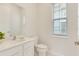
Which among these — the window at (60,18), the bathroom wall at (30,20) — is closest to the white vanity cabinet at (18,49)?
the bathroom wall at (30,20)

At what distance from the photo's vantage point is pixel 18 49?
1.27 m

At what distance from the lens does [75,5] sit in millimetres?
1282

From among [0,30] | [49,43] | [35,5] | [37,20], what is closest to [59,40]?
[49,43]

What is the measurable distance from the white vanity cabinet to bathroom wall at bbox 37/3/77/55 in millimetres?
151

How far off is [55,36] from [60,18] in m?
0.22

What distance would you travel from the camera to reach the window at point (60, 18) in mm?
1308

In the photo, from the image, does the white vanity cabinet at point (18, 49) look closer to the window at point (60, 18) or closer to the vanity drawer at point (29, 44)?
the vanity drawer at point (29, 44)

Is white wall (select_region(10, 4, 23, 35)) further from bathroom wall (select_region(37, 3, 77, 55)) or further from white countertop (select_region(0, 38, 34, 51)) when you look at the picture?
bathroom wall (select_region(37, 3, 77, 55))

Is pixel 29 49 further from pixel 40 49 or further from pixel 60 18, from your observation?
pixel 60 18

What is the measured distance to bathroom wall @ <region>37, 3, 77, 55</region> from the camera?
1.28m

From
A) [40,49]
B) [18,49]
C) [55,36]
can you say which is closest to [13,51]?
[18,49]

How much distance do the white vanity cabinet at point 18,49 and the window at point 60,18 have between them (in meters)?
0.33

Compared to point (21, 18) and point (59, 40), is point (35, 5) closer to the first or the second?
point (21, 18)

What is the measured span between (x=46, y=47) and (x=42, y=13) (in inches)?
15.6
